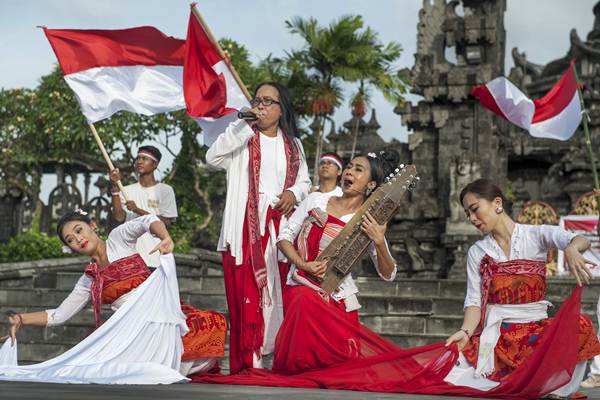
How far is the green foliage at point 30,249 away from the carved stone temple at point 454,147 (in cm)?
775

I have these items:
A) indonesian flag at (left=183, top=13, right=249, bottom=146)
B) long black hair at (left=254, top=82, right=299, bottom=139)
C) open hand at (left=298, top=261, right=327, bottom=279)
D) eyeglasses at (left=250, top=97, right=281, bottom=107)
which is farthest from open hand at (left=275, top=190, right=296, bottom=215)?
indonesian flag at (left=183, top=13, right=249, bottom=146)

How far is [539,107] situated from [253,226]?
574 cm

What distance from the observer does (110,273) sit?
7402 millimetres

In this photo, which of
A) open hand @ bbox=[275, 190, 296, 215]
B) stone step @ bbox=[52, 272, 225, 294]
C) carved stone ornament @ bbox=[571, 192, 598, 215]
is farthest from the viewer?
carved stone ornament @ bbox=[571, 192, 598, 215]

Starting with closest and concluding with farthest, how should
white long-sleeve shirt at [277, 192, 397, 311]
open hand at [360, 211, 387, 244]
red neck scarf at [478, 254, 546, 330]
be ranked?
1. red neck scarf at [478, 254, 546, 330]
2. open hand at [360, 211, 387, 244]
3. white long-sleeve shirt at [277, 192, 397, 311]

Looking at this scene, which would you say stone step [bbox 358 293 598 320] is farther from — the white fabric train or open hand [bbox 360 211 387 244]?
the white fabric train

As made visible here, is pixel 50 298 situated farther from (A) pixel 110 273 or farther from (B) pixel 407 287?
(A) pixel 110 273

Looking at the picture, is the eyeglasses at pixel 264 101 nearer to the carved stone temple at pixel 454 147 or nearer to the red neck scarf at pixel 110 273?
the red neck scarf at pixel 110 273

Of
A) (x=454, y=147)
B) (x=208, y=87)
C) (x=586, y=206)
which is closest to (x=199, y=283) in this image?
(x=208, y=87)

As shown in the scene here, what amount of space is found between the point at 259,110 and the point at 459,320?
4.21m

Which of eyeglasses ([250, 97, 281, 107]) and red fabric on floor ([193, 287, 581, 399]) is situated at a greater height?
eyeglasses ([250, 97, 281, 107])

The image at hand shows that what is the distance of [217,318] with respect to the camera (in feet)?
24.7

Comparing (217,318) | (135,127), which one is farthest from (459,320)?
(135,127)

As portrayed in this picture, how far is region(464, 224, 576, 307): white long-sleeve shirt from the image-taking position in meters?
6.46
